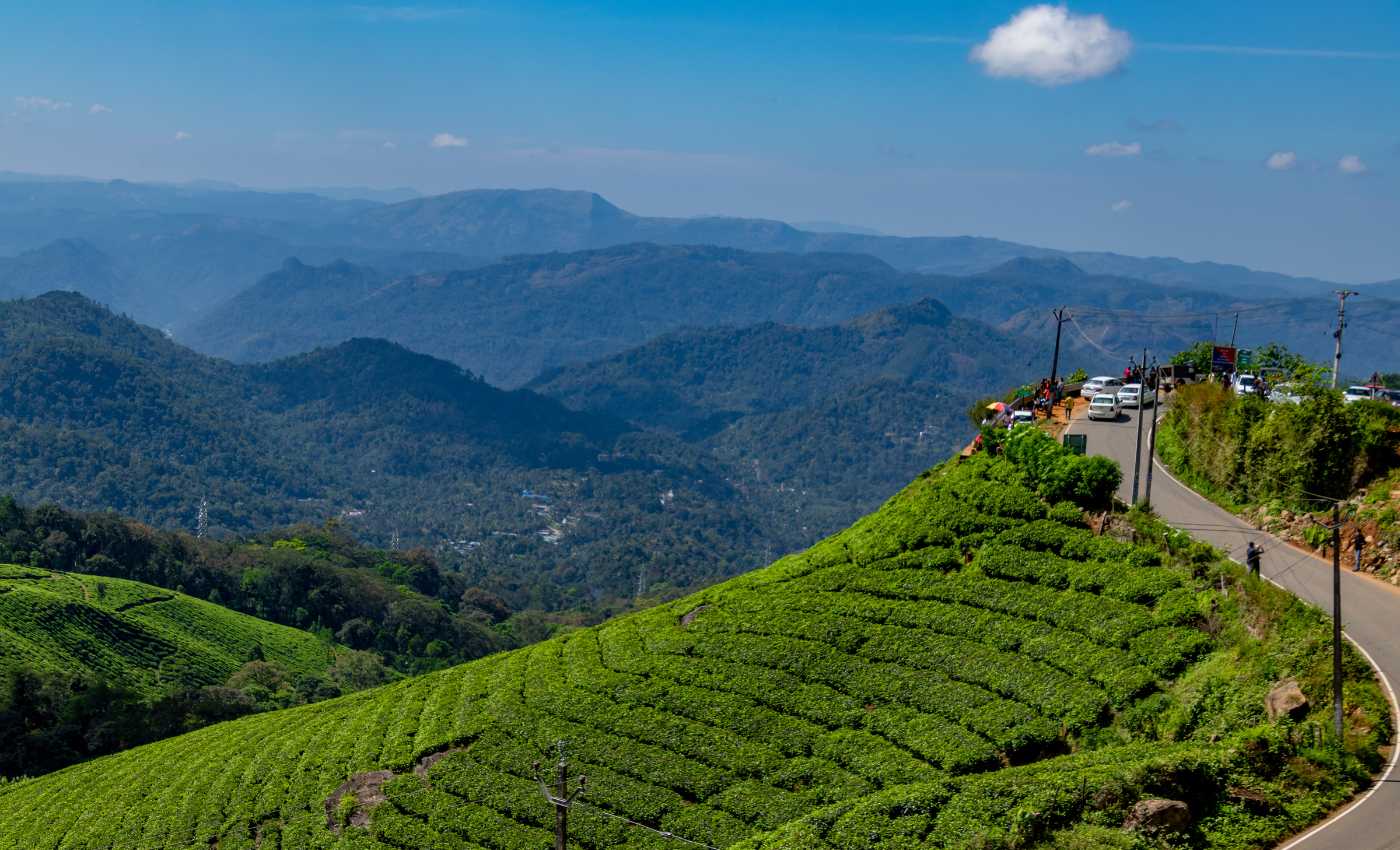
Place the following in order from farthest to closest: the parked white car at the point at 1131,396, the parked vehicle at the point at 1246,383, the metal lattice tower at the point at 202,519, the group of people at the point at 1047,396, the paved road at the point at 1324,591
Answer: the metal lattice tower at the point at 202,519 < the group of people at the point at 1047,396 < the parked white car at the point at 1131,396 < the parked vehicle at the point at 1246,383 < the paved road at the point at 1324,591

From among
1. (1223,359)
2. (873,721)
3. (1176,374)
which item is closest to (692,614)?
(873,721)

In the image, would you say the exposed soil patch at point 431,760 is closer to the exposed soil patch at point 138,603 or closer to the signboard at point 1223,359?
the signboard at point 1223,359

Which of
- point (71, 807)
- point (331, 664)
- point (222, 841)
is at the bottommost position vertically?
point (331, 664)

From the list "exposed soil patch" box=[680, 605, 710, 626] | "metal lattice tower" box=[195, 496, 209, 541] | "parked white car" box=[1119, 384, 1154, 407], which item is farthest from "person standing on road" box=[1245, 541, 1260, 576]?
"metal lattice tower" box=[195, 496, 209, 541]

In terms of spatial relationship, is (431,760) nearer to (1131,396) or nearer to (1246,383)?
(1131,396)

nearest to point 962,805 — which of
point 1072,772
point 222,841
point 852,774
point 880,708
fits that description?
point 1072,772

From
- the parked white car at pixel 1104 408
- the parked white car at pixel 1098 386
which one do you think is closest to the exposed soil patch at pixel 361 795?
the parked white car at pixel 1104 408

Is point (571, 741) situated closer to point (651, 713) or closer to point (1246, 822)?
point (651, 713)
